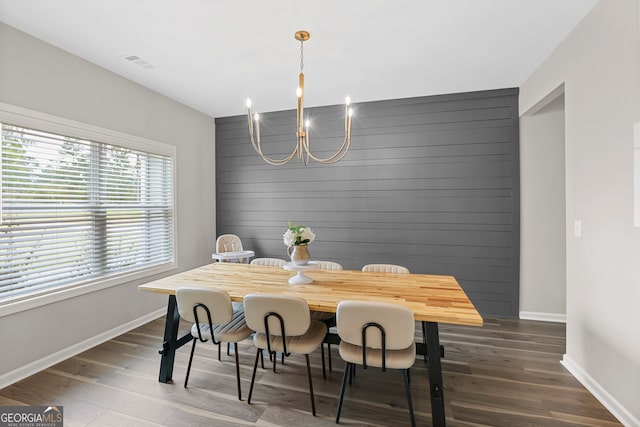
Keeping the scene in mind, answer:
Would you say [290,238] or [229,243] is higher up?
[290,238]

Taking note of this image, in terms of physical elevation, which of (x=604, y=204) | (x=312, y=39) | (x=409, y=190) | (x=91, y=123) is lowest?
(x=604, y=204)

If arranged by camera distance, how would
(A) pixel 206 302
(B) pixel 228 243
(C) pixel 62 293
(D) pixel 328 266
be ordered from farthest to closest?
(B) pixel 228 243 < (D) pixel 328 266 < (C) pixel 62 293 < (A) pixel 206 302

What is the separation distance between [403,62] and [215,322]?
110 inches

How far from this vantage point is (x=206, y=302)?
1.95m

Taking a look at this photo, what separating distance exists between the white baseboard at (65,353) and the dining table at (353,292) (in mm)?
1069

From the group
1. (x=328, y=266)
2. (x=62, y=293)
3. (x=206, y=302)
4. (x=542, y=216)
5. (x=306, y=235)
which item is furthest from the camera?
(x=542, y=216)

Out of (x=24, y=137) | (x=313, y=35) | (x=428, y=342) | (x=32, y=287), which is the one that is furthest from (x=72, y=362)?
(x=313, y=35)

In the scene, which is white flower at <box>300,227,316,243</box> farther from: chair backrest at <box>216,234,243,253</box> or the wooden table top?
chair backrest at <box>216,234,243,253</box>

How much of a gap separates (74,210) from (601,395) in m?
4.45

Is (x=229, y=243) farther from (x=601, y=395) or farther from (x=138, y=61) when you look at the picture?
(x=601, y=395)

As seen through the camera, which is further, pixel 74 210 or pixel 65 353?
pixel 74 210

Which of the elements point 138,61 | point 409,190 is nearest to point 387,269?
point 409,190

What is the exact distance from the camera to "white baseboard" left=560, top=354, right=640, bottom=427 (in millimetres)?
1774

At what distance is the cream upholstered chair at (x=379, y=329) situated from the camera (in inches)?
62.3
